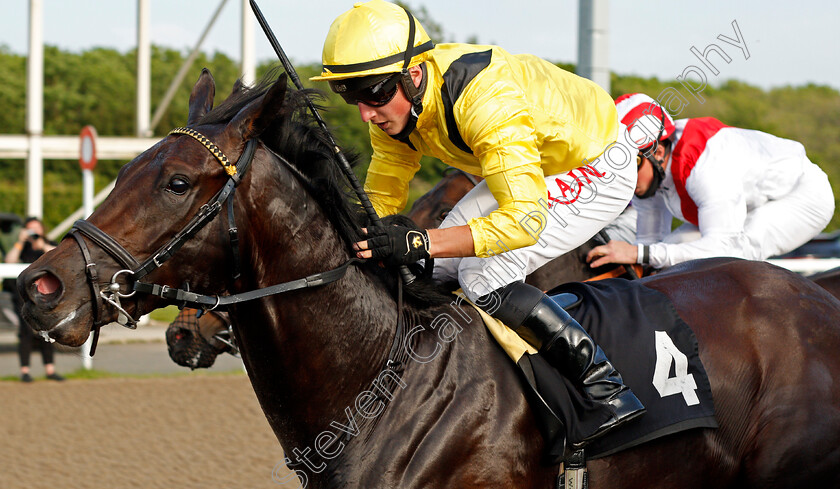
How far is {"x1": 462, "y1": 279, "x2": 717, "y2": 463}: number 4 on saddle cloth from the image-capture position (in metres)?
2.30

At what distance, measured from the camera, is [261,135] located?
7.51 feet

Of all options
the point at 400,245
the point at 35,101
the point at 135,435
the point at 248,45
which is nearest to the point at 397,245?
the point at 400,245

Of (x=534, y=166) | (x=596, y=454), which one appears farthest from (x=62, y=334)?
(x=596, y=454)

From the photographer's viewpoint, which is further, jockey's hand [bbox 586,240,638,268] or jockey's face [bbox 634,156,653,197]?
jockey's face [bbox 634,156,653,197]

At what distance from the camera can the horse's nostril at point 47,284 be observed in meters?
1.91

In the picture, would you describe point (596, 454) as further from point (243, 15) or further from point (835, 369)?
point (243, 15)

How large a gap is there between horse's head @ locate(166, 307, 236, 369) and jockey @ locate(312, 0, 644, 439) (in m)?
1.05

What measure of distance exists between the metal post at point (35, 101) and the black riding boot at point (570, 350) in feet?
32.0

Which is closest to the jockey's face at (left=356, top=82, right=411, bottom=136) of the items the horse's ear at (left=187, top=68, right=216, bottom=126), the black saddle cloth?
the horse's ear at (left=187, top=68, right=216, bottom=126)

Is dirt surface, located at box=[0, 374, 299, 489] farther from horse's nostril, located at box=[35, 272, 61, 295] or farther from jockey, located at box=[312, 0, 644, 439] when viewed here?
horse's nostril, located at box=[35, 272, 61, 295]

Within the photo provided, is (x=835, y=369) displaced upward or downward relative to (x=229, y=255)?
downward

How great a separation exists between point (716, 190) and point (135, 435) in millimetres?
Answer: 3914

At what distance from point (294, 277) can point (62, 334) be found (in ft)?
1.92

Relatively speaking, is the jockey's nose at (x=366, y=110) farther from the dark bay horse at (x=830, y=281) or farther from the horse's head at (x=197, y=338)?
the dark bay horse at (x=830, y=281)
